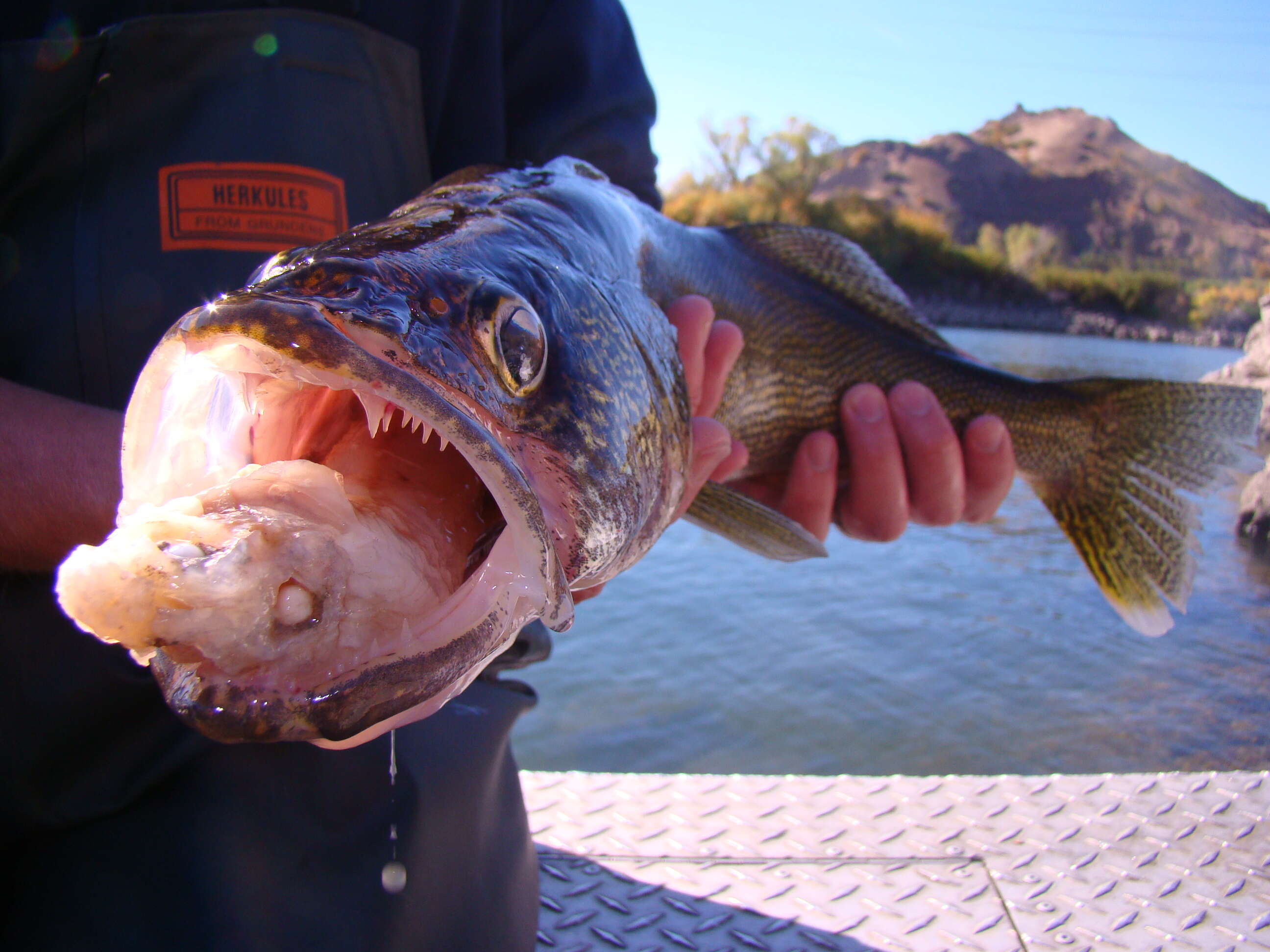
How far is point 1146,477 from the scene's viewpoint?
3316mm

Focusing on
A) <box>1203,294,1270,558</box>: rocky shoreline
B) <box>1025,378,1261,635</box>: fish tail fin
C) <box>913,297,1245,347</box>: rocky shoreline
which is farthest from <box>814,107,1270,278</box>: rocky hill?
<box>1025,378,1261,635</box>: fish tail fin

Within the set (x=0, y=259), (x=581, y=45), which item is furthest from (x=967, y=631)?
(x=0, y=259)

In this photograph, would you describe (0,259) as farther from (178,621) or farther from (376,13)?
(178,621)

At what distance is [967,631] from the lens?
26.2 ft

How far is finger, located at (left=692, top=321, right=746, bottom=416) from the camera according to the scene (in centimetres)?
241

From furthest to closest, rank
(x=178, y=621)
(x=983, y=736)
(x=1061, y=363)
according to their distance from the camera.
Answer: (x=1061, y=363), (x=983, y=736), (x=178, y=621)

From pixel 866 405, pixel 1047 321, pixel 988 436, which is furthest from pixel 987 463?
pixel 1047 321

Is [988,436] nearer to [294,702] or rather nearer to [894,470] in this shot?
[894,470]

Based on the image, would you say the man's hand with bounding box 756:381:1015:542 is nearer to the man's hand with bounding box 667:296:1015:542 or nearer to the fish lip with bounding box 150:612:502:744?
the man's hand with bounding box 667:296:1015:542

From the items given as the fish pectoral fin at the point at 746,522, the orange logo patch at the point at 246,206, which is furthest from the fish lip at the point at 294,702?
the orange logo patch at the point at 246,206

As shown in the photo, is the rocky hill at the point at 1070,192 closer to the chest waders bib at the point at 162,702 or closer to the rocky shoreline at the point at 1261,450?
the rocky shoreline at the point at 1261,450

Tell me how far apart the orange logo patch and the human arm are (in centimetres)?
59

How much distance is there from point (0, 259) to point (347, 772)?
4.92 feet

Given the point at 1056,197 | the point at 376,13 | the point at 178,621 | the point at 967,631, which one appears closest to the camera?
the point at 178,621
